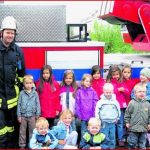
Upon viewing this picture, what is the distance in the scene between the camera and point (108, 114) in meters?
6.20

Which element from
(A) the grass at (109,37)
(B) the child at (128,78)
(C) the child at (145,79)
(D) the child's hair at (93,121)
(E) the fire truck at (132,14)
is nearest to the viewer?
(D) the child's hair at (93,121)

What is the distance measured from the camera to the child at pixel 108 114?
6165 mm

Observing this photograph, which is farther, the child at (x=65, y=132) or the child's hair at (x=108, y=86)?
the child's hair at (x=108, y=86)

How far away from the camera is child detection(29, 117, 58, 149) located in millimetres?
5488

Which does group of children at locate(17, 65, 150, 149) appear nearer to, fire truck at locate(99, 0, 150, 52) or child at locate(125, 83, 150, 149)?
child at locate(125, 83, 150, 149)

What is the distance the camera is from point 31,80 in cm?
592

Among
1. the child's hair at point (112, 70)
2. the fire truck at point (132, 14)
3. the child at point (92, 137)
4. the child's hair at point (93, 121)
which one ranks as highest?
the fire truck at point (132, 14)

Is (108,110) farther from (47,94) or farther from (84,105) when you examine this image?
(47,94)

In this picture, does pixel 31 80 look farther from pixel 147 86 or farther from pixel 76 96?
pixel 147 86

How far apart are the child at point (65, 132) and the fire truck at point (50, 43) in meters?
0.68

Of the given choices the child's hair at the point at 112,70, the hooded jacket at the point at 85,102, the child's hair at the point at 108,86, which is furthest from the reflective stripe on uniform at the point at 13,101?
the child's hair at the point at 112,70

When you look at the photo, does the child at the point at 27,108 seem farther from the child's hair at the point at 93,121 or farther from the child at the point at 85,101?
the child's hair at the point at 93,121

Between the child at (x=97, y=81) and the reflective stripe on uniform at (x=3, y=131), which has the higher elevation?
the child at (x=97, y=81)

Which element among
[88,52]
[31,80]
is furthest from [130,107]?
[31,80]
